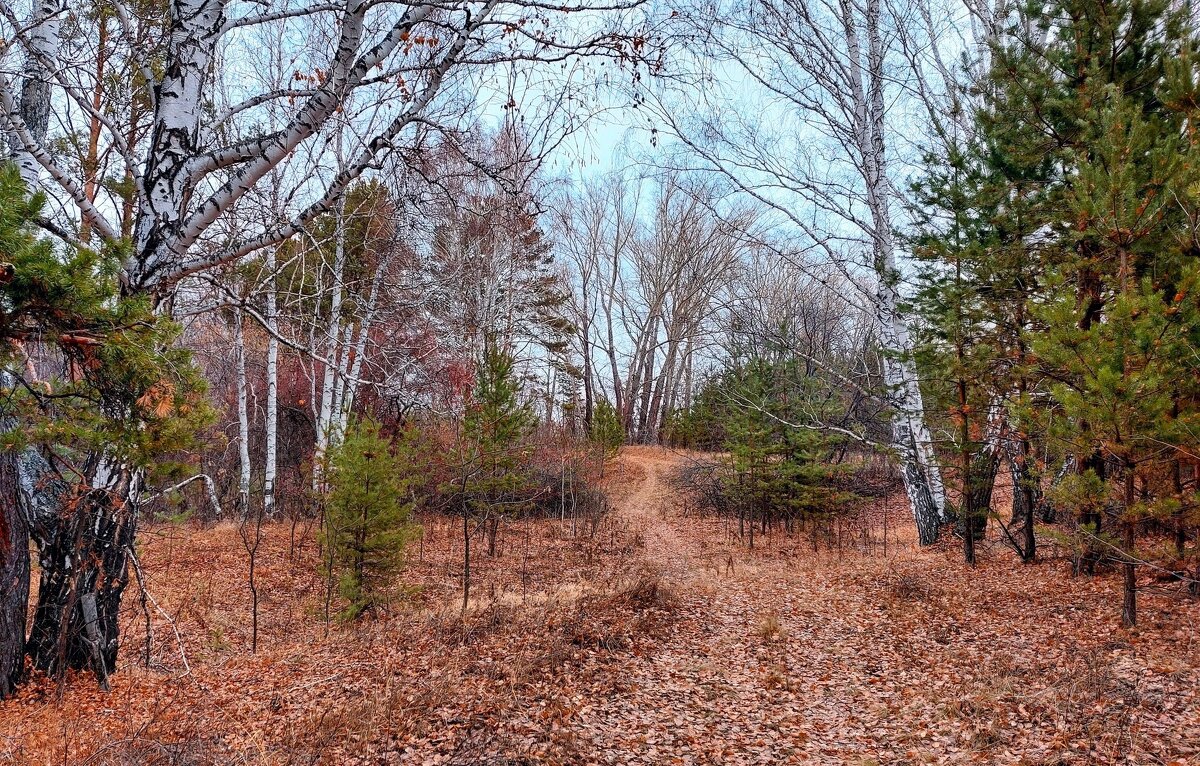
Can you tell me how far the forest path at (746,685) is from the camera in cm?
385

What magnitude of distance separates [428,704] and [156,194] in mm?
3880

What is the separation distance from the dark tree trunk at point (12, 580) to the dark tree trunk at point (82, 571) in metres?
0.21

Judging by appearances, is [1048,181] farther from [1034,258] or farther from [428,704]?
[428,704]

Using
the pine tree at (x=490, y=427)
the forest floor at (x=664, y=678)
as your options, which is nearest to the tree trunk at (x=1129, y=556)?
the forest floor at (x=664, y=678)

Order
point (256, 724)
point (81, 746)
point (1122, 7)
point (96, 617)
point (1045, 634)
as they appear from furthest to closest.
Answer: point (1122, 7) < point (1045, 634) < point (96, 617) < point (256, 724) < point (81, 746)

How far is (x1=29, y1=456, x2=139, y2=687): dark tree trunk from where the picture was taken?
444 centimetres

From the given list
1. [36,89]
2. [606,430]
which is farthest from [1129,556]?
[606,430]

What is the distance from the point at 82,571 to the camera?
449cm

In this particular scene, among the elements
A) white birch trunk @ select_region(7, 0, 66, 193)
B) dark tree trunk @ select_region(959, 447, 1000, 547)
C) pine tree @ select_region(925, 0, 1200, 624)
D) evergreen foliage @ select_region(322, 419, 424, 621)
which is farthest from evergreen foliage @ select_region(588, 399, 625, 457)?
white birch trunk @ select_region(7, 0, 66, 193)

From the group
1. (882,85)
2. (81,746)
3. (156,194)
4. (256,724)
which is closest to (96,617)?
(81,746)

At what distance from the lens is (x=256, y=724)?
4129 millimetres

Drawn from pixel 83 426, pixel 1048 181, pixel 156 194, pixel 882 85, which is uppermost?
pixel 882 85

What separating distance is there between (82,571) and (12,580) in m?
0.42

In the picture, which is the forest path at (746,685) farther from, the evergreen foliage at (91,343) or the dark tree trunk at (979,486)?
the evergreen foliage at (91,343)
